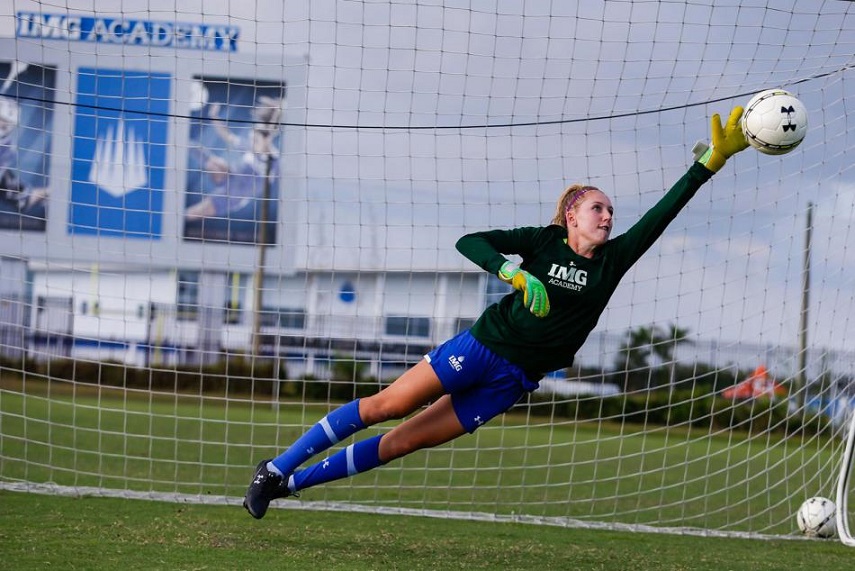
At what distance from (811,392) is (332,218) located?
167 inches

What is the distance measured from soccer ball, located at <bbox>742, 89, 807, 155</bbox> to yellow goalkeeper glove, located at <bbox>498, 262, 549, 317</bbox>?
135 cm

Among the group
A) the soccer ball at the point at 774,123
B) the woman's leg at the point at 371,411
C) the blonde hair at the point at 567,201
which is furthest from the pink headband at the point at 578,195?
the woman's leg at the point at 371,411

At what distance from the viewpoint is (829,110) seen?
24.0 ft

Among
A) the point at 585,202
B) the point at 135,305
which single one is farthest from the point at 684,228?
the point at 135,305

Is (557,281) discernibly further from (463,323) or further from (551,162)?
(463,323)

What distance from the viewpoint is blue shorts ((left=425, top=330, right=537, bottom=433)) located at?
4.94 m

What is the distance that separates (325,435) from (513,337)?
3.45 feet

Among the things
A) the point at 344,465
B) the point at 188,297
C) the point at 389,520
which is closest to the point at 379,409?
the point at 344,465

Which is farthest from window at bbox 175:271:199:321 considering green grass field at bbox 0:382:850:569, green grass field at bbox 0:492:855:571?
green grass field at bbox 0:492:855:571

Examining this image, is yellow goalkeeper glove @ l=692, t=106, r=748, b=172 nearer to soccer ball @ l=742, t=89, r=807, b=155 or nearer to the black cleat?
soccer ball @ l=742, t=89, r=807, b=155

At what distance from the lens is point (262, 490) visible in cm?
512

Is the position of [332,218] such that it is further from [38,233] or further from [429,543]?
[38,233]

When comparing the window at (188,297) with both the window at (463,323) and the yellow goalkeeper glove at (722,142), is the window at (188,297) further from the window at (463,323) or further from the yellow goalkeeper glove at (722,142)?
the yellow goalkeeper glove at (722,142)

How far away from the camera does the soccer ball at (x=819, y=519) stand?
7.09 meters
